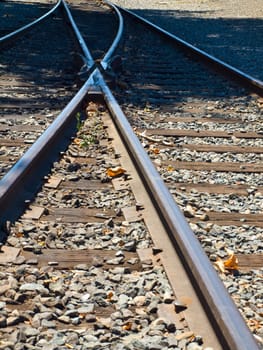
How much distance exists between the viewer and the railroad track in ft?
8.16

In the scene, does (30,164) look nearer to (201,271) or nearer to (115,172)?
(115,172)

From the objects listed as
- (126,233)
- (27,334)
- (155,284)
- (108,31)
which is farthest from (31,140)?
(108,31)

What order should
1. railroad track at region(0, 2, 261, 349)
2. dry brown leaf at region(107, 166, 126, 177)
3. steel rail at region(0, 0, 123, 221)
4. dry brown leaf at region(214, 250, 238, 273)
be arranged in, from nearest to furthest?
railroad track at region(0, 2, 261, 349) → dry brown leaf at region(214, 250, 238, 273) → steel rail at region(0, 0, 123, 221) → dry brown leaf at region(107, 166, 126, 177)

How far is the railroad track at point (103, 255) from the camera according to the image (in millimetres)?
2488

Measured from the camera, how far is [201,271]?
2729mm

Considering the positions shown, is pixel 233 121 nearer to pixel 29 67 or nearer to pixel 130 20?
pixel 29 67

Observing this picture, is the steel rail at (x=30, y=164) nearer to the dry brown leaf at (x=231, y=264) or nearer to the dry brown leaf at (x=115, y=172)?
the dry brown leaf at (x=115, y=172)

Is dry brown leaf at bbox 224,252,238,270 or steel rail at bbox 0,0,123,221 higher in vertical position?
steel rail at bbox 0,0,123,221

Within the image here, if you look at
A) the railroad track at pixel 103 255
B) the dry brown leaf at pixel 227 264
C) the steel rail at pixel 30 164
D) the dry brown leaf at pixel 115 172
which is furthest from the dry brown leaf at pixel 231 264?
the dry brown leaf at pixel 115 172

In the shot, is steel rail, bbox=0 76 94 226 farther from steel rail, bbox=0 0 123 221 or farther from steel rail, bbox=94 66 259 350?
steel rail, bbox=94 66 259 350

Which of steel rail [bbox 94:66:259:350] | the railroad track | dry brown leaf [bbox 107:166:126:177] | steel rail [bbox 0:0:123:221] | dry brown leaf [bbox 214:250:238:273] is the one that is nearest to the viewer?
steel rail [bbox 94:66:259:350]

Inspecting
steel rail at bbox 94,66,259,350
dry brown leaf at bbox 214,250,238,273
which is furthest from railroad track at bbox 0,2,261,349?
dry brown leaf at bbox 214,250,238,273

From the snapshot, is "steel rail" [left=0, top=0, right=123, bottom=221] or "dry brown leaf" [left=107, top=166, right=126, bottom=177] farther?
"dry brown leaf" [left=107, top=166, right=126, bottom=177]

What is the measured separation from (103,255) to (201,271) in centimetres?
64
